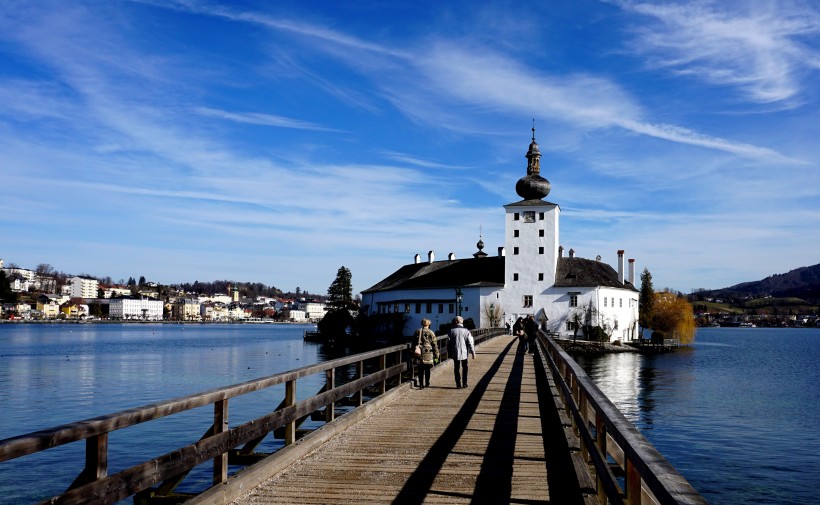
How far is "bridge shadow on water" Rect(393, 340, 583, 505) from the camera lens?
7301 mm

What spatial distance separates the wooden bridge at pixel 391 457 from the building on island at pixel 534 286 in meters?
64.6

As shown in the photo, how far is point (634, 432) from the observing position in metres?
4.93

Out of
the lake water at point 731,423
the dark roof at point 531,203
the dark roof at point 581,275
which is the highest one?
the dark roof at point 531,203

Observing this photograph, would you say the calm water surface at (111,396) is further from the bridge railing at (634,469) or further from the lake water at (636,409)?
the bridge railing at (634,469)

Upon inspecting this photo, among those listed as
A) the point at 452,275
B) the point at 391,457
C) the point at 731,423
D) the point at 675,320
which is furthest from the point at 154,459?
the point at 675,320

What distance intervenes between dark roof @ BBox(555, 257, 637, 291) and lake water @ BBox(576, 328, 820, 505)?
17.2 metres

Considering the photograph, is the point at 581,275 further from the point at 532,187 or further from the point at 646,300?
the point at 646,300

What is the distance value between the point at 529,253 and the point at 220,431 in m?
74.3

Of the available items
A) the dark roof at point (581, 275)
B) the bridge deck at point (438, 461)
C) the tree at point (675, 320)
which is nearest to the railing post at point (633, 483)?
the bridge deck at point (438, 461)

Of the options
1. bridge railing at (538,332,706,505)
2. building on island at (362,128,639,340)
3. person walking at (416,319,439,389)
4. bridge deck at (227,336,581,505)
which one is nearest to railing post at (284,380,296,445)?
bridge deck at (227,336,581,505)

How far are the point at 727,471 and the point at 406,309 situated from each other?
68172 mm

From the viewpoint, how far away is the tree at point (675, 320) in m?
96.9

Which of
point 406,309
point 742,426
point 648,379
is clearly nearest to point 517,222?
point 406,309

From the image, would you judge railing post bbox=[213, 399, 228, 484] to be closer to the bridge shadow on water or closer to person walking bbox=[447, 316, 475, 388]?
the bridge shadow on water
